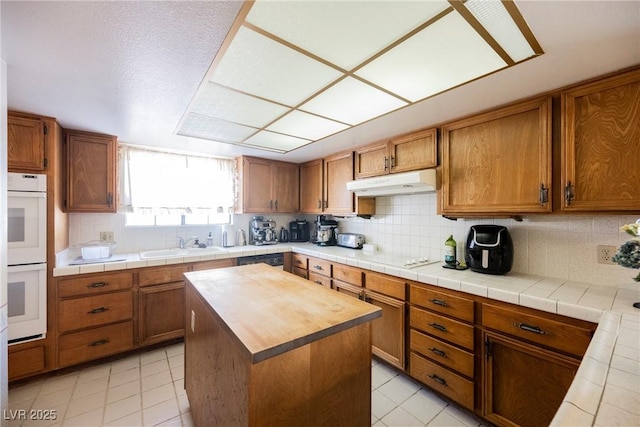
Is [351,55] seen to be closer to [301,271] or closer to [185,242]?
[301,271]

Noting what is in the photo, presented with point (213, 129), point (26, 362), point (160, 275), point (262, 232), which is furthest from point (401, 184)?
point (26, 362)

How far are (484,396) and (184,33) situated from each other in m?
2.60

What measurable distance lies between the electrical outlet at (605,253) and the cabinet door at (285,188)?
3.06 meters

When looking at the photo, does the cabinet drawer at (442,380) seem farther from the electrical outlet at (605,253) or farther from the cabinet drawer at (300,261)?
the cabinet drawer at (300,261)

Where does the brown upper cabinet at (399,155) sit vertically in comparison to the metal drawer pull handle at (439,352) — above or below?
above

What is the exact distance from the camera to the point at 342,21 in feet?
3.36

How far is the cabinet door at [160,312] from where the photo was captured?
2482 millimetres

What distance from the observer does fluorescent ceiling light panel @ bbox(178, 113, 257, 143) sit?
2.08 meters

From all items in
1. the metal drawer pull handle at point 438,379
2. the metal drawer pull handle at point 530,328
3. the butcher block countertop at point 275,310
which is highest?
the butcher block countertop at point 275,310

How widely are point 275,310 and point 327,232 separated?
2.33 meters

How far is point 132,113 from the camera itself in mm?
1980

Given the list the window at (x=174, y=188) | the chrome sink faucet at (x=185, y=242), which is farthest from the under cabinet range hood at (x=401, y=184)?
the chrome sink faucet at (x=185, y=242)

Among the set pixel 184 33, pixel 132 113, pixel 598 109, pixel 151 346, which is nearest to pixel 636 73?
pixel 598 109

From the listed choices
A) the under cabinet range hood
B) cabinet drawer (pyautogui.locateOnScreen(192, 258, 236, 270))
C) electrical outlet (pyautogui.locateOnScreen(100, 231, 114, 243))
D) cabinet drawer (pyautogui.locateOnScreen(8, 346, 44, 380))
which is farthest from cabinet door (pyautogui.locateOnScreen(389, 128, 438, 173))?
cabinet drawer (pyautogui.locateOnScreen(8, 346, 44, 380))
